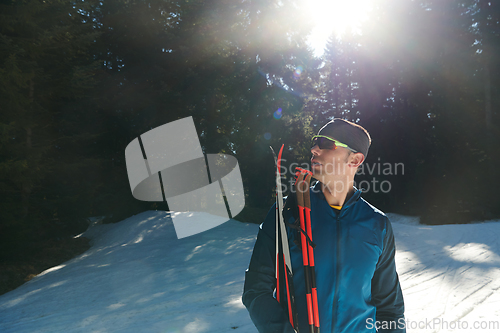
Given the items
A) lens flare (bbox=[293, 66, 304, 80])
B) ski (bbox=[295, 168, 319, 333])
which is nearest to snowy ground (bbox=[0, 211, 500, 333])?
ski (bbox=[295, 168, 319, 333])

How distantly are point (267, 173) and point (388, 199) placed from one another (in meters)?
9.22

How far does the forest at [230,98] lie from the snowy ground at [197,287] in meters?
3.43

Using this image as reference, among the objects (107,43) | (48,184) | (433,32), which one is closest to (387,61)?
(433,32)

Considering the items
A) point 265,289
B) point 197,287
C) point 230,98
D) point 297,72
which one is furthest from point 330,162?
point 297,72

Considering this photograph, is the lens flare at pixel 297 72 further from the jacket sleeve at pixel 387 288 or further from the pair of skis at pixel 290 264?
the pair of skis at pixel 290 264

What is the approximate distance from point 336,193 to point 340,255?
0.91ft

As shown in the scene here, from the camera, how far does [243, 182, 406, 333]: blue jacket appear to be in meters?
1.23

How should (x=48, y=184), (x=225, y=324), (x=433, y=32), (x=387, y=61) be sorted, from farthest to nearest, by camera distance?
(x=387, y=61), (x=433, y=32), (x=48, y=184), (x=225, y=324)

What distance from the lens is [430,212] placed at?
1806 centimetres

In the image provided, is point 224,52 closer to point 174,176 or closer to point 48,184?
point 174,176

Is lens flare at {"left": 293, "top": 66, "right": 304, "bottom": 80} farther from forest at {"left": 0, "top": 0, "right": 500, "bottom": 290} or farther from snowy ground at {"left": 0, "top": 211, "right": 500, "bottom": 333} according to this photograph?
snowy ground at {"left": 0, "top": 211, "right": 500, "bottom": 333}

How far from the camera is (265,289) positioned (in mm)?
1197

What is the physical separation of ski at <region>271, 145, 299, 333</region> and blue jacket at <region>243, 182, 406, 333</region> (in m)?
0.03

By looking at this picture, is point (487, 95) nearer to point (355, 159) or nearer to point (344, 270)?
point (355, 159)
